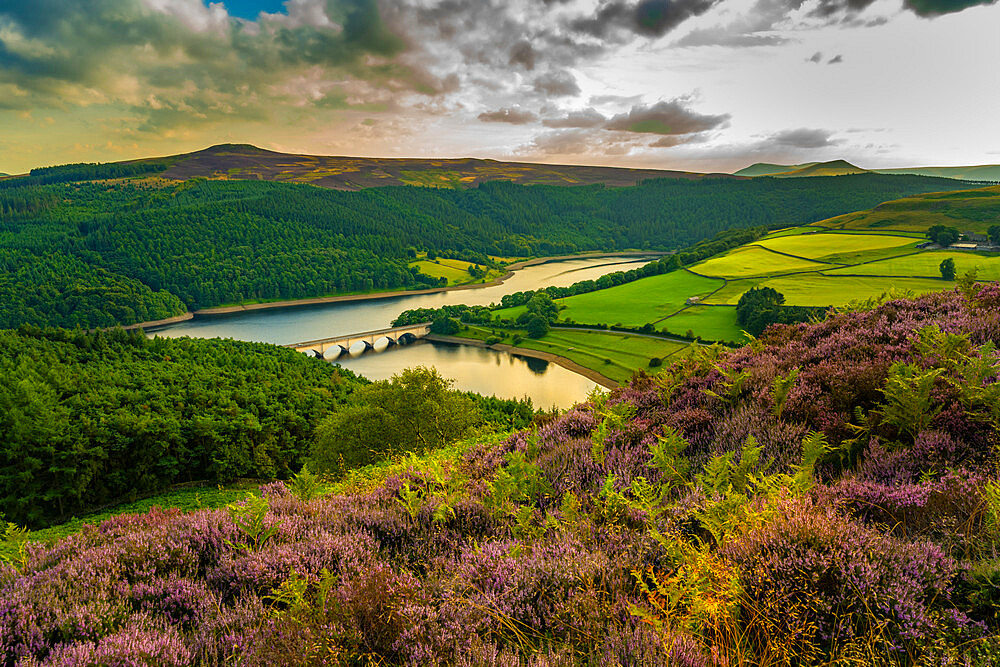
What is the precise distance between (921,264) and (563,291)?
77248 mm

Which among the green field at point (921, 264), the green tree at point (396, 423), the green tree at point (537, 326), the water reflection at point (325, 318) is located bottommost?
the water reflection at point (325, 318)

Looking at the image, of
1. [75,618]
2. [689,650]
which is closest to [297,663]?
[75,618]

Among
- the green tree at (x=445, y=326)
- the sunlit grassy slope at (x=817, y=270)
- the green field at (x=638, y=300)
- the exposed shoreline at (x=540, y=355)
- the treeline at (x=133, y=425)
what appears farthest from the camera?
the green tree at (x=445, y=326)

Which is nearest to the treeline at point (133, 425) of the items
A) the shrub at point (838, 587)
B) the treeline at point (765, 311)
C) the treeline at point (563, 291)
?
the shrub at point (838, 587)

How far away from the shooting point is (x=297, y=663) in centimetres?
273

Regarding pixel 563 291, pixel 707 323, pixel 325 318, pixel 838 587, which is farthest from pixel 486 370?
pixel 838 587

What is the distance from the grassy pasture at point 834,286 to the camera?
66.4 meters

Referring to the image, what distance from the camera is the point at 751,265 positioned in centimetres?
10856

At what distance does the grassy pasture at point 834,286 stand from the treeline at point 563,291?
152 ft

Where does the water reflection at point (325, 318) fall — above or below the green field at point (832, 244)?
below

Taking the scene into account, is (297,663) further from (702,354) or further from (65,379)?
(65,379)

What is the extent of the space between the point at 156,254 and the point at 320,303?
7430 cm

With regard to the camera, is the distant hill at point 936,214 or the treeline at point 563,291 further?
the treeline at point 563,291

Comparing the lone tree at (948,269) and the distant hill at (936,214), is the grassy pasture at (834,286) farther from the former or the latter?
the distant hill at (936,214)
